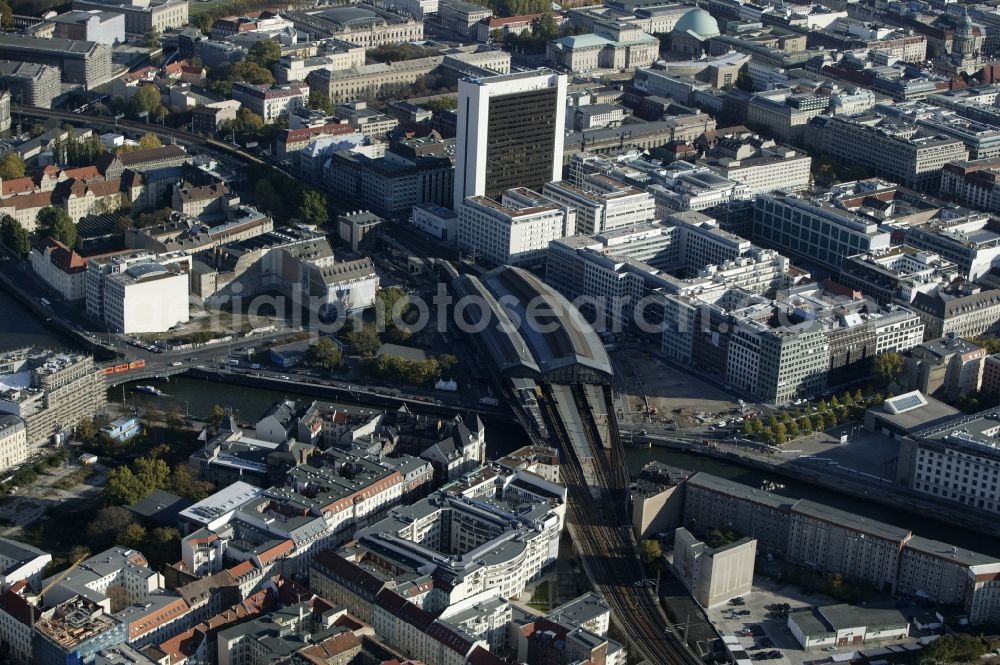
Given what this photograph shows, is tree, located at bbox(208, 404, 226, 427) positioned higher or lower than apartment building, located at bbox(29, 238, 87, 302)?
lower

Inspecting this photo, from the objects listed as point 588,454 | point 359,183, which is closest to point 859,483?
point 588,454

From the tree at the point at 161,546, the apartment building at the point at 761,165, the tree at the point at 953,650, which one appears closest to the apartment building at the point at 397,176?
the apartment building at the point at 761,165

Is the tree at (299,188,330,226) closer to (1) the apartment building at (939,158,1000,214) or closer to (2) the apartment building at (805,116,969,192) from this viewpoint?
(2) the apartment building at (805,116,969,192)

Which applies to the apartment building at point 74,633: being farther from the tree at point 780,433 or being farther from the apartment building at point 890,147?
the apartment building at point 890,147

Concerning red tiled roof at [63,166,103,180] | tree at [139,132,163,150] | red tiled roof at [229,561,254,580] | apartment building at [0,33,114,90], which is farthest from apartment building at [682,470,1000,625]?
apartment building at [0,33,114,90]

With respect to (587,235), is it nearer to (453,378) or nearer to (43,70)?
(453,378)

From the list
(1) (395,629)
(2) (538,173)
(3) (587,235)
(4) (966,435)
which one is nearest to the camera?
(1) (395,629)
